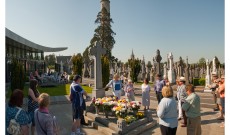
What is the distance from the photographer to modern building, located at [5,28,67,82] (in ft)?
70.1

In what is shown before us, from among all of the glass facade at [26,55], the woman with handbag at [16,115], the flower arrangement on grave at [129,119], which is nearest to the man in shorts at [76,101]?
the flower arrangement on grave at [129,119]

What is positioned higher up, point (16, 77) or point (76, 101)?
point (16, 77)

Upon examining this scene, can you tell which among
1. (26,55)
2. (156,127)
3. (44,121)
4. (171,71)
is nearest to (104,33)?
(26,55)

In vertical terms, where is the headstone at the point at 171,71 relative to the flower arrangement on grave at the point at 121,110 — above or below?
above

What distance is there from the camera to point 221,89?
7238 mm

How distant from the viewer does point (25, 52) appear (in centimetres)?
3209

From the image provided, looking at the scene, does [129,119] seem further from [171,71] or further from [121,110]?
[171,71]

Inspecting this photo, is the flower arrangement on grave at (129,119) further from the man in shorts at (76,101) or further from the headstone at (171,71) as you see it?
the headstone at (171,71)

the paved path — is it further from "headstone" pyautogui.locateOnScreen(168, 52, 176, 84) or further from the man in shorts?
"headstone" pyautogui.locateOnScreen(168, 52, 176, 84)

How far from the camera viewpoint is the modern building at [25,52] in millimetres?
21358

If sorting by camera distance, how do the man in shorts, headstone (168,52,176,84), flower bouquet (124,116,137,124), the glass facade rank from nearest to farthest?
the man in shorts
flower bouquet (124,116,137,124)
headstone (168,52,176,84)
the glass facade

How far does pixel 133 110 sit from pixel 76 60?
1655 centimetres

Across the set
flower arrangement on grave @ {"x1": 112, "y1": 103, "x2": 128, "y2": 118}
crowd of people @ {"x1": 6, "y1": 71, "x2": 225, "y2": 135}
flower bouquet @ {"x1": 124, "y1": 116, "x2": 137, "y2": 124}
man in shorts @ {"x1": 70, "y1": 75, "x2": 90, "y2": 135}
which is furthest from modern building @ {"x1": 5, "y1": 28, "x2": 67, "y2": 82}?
flower bouquet @ {"x1": 124, "y1": 116, "x2": 137, "y2": 124}

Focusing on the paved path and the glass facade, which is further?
the glass facade
